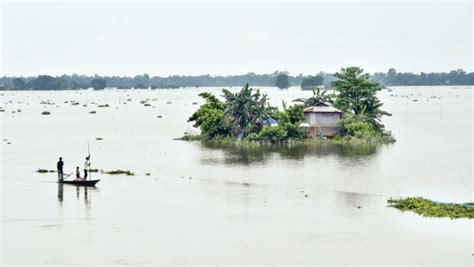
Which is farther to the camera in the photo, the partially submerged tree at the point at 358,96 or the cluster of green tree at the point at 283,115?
the partially submerged tree at the point at 358,96

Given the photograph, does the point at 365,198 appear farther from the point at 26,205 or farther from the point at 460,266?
the point at 26,205

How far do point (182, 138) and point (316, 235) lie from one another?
42.7m

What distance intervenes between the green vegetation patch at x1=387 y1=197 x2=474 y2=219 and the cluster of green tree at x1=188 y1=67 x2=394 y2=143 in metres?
28.2

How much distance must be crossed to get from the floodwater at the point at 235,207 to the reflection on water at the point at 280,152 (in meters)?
0.13

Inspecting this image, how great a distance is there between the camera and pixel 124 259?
25562 millimetres

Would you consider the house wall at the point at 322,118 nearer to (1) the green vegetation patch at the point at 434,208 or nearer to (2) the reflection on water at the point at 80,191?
(2) the reflection on water at the point at 80,191

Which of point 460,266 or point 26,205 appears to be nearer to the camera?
point 460,266

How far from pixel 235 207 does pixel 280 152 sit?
23826mm

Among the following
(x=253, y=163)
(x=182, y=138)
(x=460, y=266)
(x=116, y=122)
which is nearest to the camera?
(x=460, y=266)

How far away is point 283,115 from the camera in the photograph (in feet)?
205

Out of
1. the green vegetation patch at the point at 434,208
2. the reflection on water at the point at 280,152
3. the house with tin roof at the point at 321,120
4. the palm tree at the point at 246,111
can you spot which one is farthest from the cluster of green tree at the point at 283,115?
the green vegetation patch at the point at 434,208

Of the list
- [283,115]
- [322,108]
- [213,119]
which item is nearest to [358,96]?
[322,108]

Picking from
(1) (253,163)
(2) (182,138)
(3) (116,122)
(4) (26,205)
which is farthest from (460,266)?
(3) (116,122)

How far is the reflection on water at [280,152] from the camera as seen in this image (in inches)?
2105
